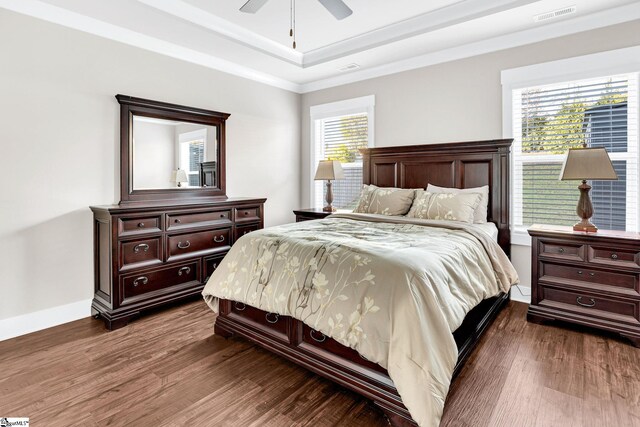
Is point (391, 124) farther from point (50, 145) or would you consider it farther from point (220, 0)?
point (50, 145)

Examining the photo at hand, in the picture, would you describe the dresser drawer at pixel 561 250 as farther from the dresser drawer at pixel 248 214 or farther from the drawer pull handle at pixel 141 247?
the drawer pull handle at pixel 141 247

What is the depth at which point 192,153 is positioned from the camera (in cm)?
377

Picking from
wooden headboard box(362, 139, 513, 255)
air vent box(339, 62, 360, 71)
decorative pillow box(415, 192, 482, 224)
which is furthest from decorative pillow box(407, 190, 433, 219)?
air vent box(339, 62, 360, 71)

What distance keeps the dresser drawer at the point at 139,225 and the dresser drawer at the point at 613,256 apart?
3.62 meters

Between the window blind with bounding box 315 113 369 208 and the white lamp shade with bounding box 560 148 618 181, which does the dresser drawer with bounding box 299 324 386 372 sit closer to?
the white lamp shade with bounding box 560 148 618 181

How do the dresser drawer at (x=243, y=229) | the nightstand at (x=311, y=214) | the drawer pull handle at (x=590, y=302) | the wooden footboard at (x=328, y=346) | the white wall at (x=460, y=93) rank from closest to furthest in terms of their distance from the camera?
the wooden footboard at (x=328, y=346), the drawer pull handle at (x=590, y=302), the white wall at (x=460, y=93), the dresser drawer at (x=243, y=229), the nightstand at (x=311, y=214)

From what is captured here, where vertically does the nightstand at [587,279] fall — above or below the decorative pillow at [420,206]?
below

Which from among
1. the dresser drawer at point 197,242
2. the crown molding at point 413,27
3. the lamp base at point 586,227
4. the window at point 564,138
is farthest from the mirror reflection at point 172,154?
the lamp base at point 586,227

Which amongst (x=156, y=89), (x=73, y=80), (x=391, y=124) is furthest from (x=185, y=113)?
(x=391, y=124)

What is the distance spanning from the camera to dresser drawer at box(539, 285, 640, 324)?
2.51m

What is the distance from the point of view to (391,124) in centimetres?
429

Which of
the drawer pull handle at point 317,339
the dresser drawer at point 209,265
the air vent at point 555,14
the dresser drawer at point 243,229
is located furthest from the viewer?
the dresser drawer at point 243,229

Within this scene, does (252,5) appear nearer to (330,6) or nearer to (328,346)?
(330,6)

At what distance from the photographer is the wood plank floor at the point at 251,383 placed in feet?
5.70
